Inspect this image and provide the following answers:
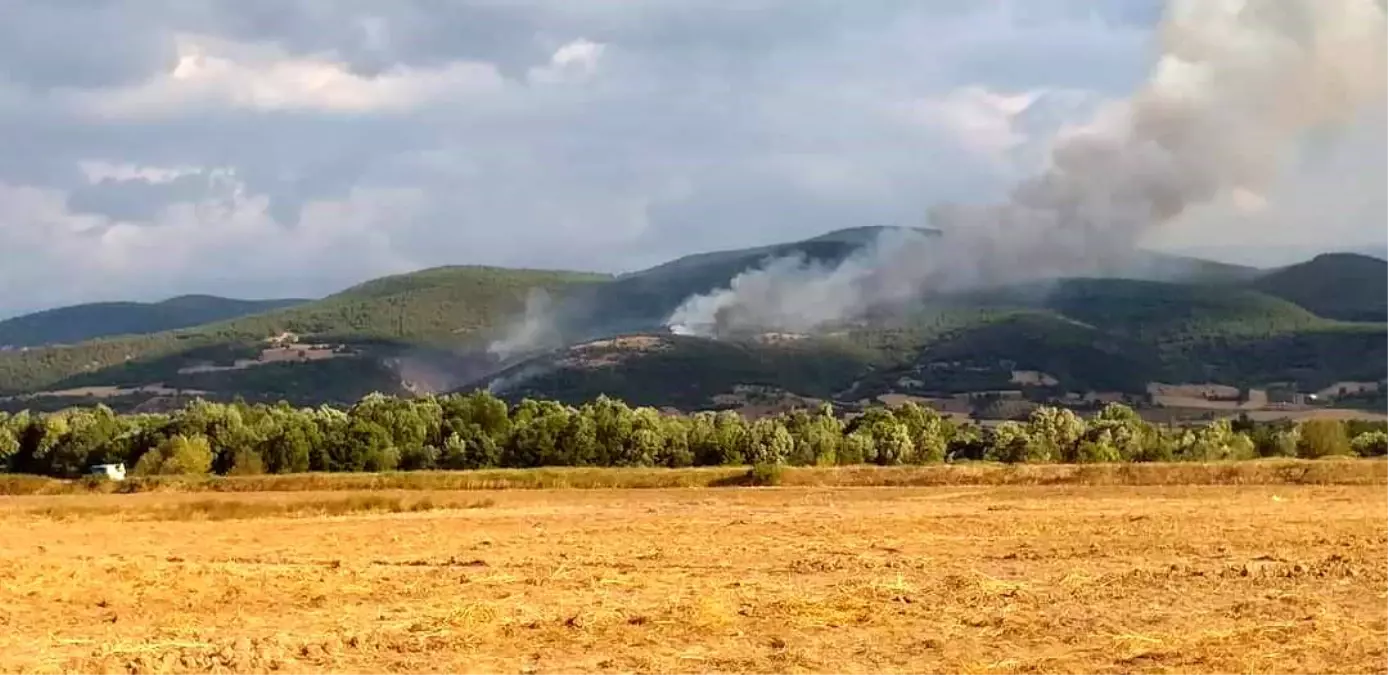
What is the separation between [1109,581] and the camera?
2972 cm

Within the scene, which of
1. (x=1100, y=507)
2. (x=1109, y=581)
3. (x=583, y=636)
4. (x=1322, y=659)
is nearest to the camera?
(x=1322, y=659)

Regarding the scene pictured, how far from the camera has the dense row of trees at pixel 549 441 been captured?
98.1m

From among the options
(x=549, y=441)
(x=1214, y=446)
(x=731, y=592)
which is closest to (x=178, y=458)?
(x=549, y=441)

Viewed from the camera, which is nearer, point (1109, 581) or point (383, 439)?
point (1109, 581)

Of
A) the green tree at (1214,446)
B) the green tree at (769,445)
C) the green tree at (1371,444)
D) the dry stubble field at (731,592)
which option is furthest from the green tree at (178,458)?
the green tree at (1371,444)

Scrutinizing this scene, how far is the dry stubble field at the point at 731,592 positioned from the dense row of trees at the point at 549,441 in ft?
148

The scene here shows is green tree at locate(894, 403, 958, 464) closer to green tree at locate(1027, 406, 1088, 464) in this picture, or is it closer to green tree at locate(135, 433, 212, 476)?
green tree at locate(1027, 406, 1088, 464)

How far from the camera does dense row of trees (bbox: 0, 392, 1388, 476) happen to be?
9812 cm

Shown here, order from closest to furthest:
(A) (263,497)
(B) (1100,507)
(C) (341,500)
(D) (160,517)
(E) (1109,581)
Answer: (E) (1109,581) → (B) (1100,507) → (D) (160,517) → (C) (341,500) → (A) (263,497)

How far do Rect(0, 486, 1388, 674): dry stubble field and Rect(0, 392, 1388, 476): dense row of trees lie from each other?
45.1 meters

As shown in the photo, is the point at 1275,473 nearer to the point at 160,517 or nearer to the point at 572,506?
the point at 572,506

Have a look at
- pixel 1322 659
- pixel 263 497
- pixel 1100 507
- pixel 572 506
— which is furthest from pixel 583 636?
pixel 263 497

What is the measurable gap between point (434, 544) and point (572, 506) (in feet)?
61.4

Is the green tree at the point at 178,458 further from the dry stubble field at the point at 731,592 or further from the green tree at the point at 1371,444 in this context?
the green tree at the point at 1371,444
